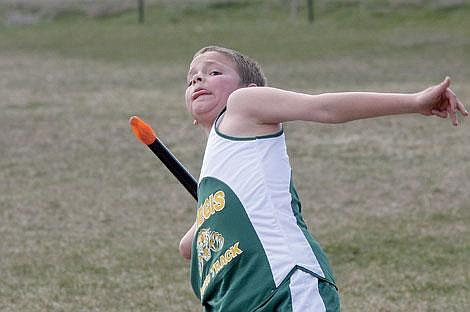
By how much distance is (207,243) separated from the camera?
2.82 m

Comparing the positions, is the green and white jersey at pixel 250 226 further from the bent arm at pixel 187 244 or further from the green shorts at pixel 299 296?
the bent arm at pixel 187 244

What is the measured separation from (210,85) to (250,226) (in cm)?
40

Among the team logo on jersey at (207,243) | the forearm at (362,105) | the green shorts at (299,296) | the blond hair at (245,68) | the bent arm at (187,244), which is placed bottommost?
the bent arm at (187,244)

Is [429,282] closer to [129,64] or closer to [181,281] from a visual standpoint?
[181,281]

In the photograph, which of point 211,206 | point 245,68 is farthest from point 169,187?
point 211,206

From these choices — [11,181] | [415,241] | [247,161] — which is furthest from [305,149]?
[247,161]

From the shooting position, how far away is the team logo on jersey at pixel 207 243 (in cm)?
279

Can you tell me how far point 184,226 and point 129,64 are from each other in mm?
11740

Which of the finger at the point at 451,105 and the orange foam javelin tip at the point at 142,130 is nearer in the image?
the finger at the point at 451,105

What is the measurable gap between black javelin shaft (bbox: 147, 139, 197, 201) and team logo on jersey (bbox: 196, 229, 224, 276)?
1.39 feet

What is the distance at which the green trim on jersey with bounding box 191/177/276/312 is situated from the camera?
274 centimetres

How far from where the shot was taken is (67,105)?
1242cm

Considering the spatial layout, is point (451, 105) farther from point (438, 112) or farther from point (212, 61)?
point (212, 61)

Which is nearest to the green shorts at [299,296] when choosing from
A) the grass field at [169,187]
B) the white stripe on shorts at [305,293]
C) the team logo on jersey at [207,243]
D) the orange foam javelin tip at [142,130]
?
the white stripe on shorts at [305,293]
